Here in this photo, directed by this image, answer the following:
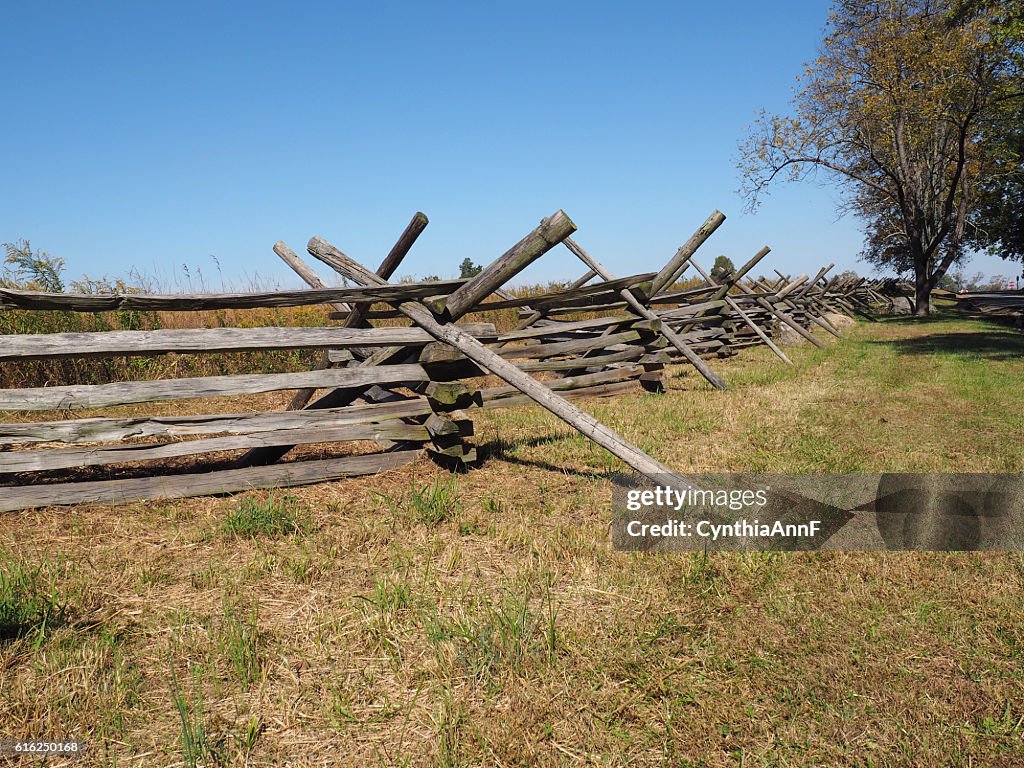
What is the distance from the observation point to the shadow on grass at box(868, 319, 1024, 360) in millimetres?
11238

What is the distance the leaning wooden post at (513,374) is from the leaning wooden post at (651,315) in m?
3.94

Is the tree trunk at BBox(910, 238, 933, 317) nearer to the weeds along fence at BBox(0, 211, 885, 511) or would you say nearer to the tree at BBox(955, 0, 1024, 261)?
the tree at BBox(955, 0, 1024, 261)

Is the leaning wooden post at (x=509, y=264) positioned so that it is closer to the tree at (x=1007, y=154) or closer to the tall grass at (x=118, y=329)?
the tall grass at (x=118, y=329)

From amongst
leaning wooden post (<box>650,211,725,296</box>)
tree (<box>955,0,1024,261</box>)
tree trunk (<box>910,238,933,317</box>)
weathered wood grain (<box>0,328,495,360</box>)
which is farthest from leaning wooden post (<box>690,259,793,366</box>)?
tree trunk (<box>910,238,933,317</box>)

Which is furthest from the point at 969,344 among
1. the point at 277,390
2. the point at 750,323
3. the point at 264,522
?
the point at 264,522

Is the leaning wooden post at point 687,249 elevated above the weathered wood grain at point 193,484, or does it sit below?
above

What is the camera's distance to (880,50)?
61.3 ft

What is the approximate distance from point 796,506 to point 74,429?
14.5ft

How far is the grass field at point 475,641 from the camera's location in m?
1.92

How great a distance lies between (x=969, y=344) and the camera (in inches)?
500

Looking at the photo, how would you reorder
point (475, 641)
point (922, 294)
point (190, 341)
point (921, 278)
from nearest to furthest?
point (475, 641) → point (190, 341) → point (921, 278) → point (922, 294)

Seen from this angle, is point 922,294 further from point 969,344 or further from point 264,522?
point 264,522

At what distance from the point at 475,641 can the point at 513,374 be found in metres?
2.08

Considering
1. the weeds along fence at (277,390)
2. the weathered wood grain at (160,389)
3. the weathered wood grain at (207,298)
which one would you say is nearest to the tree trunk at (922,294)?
the weeds along fence at (277,390)
